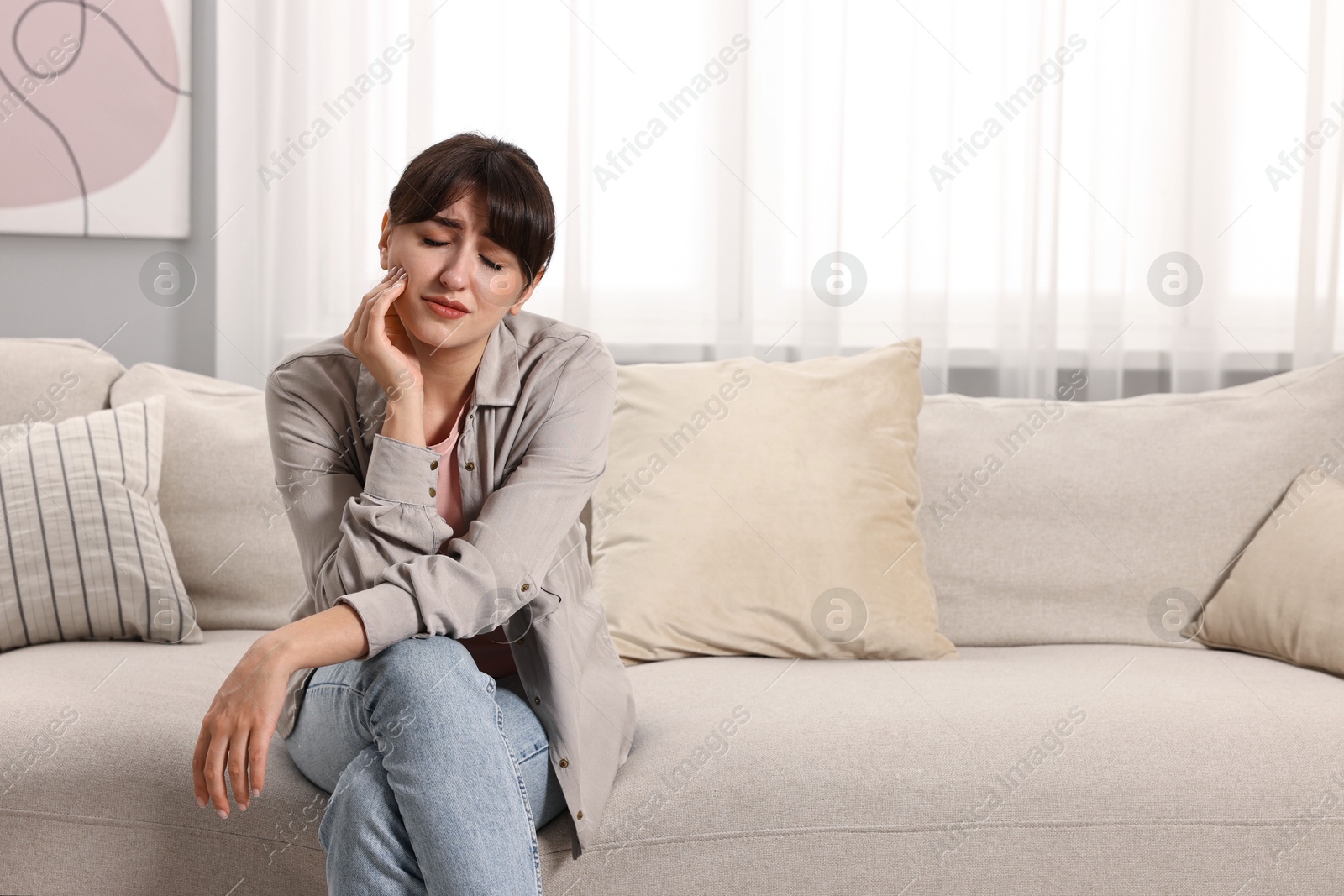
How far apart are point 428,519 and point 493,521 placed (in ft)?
0.24

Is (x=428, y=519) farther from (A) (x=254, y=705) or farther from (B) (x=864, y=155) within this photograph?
(B) (x=864, y=155)

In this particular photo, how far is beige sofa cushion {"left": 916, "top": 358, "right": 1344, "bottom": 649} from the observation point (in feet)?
5.57

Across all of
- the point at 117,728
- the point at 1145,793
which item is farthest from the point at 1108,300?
the point at 117,728

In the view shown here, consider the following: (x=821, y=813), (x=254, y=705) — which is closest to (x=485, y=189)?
(x=254, y=705)

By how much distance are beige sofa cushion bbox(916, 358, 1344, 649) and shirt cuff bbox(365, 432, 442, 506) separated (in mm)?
958

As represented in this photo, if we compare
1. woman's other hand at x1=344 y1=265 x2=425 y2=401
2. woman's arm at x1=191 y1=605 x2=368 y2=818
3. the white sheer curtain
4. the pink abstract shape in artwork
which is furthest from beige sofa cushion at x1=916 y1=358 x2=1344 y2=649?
the pink abstract shape in artwork

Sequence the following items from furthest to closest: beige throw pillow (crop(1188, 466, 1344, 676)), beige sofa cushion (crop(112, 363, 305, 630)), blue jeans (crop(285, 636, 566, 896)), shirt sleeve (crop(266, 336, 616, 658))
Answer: beige sofa cushion (crop(112, 363, 305, 630)), beige throw pillow (crop(1188, 466, 1344, 676)), shirt sleeve (crop(266, 336, 616, 658)), blue jeans (crop(285, 636, 566, 896))

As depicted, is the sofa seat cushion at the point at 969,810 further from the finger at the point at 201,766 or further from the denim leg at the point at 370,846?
the finger at the point at 201,766

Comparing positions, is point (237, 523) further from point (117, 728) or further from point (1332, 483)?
point (1332, 483)

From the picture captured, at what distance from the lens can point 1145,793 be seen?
1162 millimetres

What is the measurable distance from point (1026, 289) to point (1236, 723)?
1.11 metres

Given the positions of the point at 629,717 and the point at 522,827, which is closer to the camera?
the point at 522,827

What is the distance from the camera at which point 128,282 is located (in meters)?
2.20

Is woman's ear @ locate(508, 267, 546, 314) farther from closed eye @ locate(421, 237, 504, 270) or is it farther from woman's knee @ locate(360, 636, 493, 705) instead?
woman's knee @ locate(360, 636, 493, 705)
